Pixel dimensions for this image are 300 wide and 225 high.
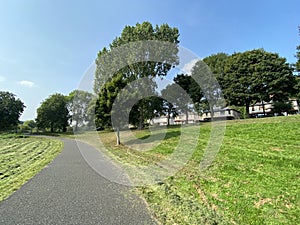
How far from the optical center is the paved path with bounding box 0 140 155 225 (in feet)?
11.2

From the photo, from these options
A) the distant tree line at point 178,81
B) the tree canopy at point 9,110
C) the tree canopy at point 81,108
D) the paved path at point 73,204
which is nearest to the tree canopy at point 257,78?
the distant tree line at point 178,81

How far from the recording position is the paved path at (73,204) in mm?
3412

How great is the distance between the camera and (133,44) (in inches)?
734

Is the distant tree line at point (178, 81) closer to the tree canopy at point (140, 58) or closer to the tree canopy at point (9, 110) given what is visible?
the tree canopy at point (140, 58)

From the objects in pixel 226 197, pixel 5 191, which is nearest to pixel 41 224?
pixel 5 191

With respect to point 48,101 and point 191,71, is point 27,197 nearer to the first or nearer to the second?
point 191,71

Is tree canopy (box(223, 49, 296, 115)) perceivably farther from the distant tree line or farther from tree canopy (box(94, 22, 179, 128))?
tree canopy (box(94, 22, 179, 128))

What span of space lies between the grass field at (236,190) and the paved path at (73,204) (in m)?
0.50

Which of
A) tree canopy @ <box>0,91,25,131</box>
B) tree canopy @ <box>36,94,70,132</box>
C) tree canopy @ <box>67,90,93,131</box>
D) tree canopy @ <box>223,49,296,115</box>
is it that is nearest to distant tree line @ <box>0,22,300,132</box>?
tree canopy @ <box>223,49,296,115</box>

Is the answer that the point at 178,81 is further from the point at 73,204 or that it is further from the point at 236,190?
the point at 73,204

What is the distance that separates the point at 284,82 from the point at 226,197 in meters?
26.1

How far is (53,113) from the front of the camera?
4897 centimetres

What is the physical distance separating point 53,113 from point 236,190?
52819 mm

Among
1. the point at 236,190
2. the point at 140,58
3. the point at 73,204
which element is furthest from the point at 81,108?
the point at 236,190
